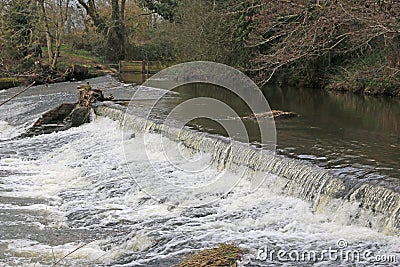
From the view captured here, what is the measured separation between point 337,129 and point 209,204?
4.92 meters

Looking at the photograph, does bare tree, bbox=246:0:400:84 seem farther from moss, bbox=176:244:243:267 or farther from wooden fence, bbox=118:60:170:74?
wooden fence, bbox=118:60:170:74

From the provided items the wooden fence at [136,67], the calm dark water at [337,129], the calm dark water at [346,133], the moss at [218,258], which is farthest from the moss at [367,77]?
the wooden fence at [136,67]

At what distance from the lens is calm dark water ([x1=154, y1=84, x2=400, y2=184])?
8016mm

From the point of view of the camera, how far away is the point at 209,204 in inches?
293

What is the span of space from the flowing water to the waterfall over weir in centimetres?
2

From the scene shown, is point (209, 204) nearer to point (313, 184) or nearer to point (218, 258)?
point (313, 184)

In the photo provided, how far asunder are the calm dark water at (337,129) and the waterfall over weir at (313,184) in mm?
438

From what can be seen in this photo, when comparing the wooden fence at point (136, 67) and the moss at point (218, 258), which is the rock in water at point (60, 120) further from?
the wooden fence at point (136, 67)

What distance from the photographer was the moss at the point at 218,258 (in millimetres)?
4578

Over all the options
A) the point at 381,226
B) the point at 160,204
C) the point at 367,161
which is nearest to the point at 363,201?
the point at 381,226

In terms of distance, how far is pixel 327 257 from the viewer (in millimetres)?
5320

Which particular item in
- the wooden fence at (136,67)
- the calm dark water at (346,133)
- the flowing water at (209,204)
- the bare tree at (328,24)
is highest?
the bare tree at (328,24)

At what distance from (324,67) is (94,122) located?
1111 centimetres

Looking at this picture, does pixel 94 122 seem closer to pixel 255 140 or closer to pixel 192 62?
pixel 255 140
